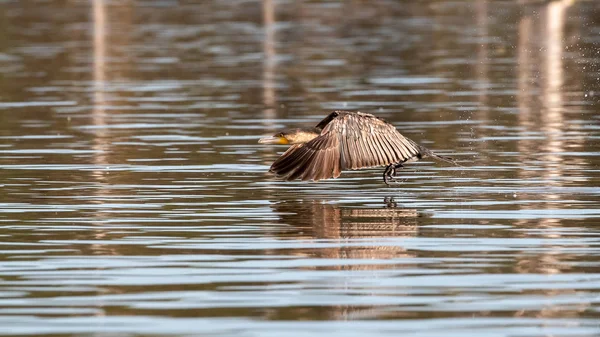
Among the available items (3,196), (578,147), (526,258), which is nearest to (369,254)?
(526,258)

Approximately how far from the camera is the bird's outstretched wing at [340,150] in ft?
44.9

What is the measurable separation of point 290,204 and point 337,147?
25.5 inches

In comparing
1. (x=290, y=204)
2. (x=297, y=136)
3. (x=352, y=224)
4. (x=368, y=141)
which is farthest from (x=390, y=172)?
(x=352, y=224)

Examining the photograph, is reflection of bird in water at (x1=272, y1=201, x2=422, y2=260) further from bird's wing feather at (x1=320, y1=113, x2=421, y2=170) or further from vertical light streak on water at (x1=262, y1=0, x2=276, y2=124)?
vertical light streak on water at (x1=262, y1=0, x2=276, y2=124)

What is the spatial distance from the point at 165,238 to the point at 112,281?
1.80m

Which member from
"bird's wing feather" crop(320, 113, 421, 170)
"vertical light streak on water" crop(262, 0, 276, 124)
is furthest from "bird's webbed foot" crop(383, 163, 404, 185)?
"vertical light streak on water" crop(262, 0, 276, 124)

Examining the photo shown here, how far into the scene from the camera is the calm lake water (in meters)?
9.05

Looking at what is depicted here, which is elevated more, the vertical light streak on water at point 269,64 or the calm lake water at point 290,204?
the vertical light streak on water at point 269,64

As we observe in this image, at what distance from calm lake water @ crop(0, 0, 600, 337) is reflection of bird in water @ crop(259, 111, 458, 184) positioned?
0.34 metres

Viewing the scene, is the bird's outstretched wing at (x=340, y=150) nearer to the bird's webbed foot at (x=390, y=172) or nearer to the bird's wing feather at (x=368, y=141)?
the bird's wing feather at (x=368, y=141)

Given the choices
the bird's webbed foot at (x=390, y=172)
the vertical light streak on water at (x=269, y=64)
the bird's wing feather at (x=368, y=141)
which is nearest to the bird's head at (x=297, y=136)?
the bird's wing feather at (x=368, y=141)

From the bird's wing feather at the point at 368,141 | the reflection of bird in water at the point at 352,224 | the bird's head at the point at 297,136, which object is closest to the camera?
the reflection of bird in water at the point at 352,224

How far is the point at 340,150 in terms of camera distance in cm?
1380

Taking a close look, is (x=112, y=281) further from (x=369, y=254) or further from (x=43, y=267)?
(x=369, y=254)
